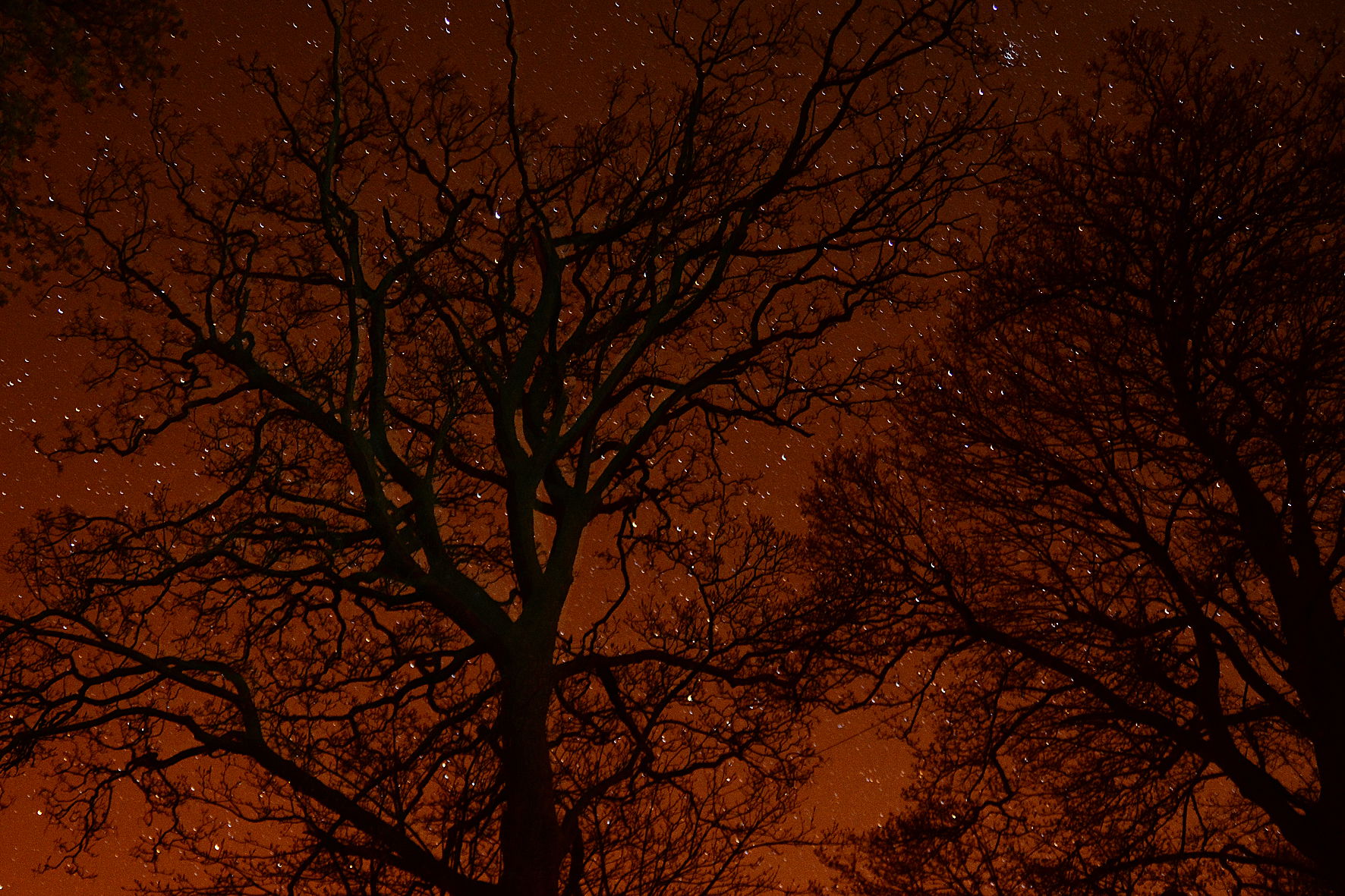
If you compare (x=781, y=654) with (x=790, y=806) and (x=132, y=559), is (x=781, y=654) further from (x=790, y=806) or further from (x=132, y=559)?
(x=132, y=559)

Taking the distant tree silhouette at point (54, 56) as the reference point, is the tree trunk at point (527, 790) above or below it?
below

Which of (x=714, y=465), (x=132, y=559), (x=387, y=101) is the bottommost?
(x=132, y=559)

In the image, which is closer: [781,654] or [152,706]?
[152,706]

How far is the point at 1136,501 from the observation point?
7805 mm

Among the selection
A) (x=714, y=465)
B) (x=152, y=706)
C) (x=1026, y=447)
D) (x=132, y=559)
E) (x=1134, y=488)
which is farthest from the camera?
(x=714, y=465)

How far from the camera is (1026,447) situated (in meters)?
8.50

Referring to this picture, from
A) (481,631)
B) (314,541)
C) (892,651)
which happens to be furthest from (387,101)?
(892,651)

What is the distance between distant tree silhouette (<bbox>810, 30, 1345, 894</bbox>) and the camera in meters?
7.43

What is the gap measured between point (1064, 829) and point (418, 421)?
605 cm

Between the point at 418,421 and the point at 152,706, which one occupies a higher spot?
the point at 418,421

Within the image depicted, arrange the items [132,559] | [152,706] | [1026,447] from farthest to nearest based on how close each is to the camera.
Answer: [1026,447], [132,559], [152,706]

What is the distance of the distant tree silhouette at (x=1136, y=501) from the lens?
7430mm

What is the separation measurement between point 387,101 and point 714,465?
408 centimetres

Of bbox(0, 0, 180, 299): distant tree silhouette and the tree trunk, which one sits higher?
bbox(0, 0, 180, 299): distant tree silhouette
